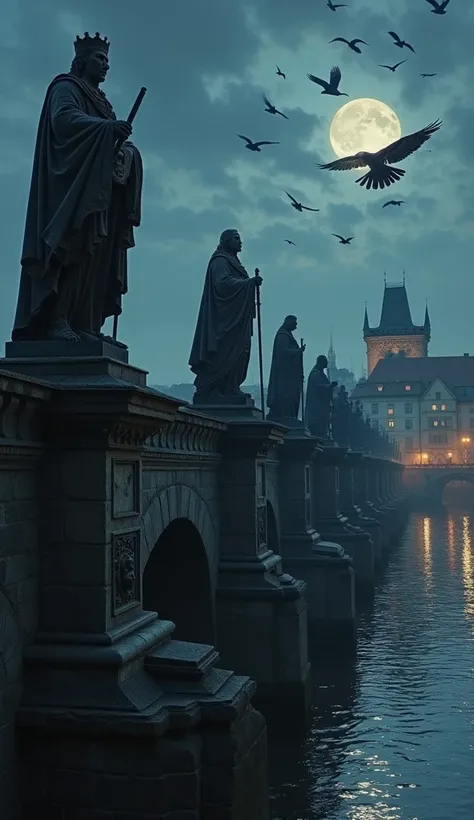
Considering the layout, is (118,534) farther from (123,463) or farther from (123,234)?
(123,234)

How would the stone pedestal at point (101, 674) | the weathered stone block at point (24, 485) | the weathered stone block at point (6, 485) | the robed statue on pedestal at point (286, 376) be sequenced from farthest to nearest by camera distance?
the robed statue on pedestal at point (286, 376) < the stone pedestal at point (101, 674) < the weathered stone block at point (24, 485) < the weathered stone block at point (6, 485)

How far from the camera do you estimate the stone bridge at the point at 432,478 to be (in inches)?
4196

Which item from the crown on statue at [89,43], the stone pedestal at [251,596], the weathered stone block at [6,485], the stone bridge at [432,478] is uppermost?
the crown on statue at [89,43]

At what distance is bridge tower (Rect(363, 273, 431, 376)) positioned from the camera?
16425 centimetres

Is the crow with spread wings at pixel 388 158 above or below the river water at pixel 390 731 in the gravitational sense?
above

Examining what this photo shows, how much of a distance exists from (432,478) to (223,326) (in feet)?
307

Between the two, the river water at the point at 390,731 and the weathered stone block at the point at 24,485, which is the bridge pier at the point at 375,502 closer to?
the river water at the point at 390,731

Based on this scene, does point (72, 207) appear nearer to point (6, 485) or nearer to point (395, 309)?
point (6, 485)

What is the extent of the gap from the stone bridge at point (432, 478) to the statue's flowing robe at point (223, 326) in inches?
3585

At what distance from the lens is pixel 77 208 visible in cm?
892

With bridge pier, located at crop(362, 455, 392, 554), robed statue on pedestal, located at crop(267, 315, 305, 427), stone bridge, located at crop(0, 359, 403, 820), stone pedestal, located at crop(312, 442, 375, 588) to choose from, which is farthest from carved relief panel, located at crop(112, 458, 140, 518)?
bridge pier, located at crop(362, 455, 392, 554)

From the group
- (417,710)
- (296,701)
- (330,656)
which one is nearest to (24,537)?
(296,701)

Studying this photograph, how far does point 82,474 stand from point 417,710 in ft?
39.8

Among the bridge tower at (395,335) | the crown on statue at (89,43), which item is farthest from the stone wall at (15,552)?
the bridge tower at (395,335)
